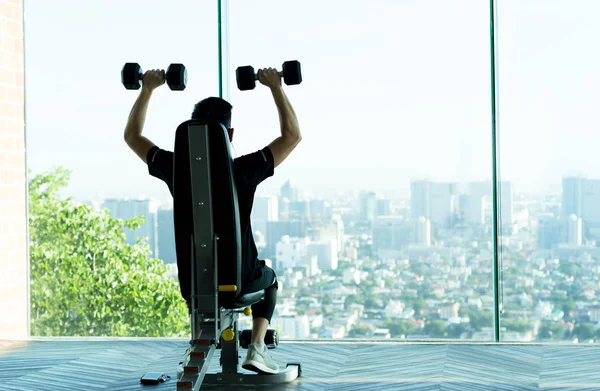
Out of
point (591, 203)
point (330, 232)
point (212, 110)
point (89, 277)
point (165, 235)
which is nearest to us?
point (212, 110)

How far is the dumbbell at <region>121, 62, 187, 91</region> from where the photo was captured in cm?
288

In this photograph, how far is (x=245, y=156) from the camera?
292 centimetres

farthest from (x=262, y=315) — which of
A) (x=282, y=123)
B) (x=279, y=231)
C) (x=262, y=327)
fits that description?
(x=279, y=231)

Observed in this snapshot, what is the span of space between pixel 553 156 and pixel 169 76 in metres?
1.92

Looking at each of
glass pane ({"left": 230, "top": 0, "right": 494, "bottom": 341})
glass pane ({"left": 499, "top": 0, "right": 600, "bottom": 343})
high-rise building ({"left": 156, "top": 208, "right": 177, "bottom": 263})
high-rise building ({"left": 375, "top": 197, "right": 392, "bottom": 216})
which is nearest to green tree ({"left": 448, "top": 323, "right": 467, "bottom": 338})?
glass pane ({"left": 230, "top": 0, "right": 494, "bottom": 341})

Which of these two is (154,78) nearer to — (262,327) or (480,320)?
(262,327)

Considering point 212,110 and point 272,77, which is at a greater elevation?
point 272,77

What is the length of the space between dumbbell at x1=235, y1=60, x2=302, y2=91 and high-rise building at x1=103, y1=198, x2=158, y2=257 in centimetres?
151

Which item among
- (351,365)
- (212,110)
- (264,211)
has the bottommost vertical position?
(351,365)

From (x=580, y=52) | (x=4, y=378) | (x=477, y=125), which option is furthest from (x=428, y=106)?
(x=4, y=378)

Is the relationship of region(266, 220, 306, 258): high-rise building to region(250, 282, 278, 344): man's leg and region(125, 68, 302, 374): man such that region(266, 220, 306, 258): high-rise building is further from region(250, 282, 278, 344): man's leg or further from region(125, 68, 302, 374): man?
region(125, 68, 302, 374): man

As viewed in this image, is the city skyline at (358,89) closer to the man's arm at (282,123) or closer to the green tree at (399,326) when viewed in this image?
the green tree at (399,326)

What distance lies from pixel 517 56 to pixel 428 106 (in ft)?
1.50

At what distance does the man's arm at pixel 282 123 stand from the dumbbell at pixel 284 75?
34 mm
